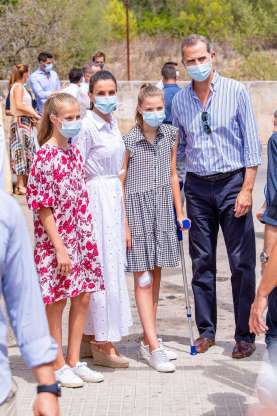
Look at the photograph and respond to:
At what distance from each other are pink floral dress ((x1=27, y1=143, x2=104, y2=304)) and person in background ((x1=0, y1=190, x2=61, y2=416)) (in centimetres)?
255

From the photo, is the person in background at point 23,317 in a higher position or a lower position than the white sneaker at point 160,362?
higher

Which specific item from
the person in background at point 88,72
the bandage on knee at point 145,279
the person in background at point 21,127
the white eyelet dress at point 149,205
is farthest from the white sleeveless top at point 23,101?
the bandage on knee at point 145,279

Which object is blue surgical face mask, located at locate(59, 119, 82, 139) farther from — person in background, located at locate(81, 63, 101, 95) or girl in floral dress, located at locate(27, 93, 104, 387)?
person in background, located at locate(81, 63, 101, 95)

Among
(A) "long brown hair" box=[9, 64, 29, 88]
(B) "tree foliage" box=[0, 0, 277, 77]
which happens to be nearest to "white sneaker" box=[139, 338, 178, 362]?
(A) "long brown hair" box=[9, 64, 29, 88]

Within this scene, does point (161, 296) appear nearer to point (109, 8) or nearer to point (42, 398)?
point (42, 398)

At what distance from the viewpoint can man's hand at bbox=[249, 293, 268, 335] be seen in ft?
14.5

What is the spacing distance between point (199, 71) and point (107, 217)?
3.70ft

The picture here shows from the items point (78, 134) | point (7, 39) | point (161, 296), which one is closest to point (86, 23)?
point (7, 39)

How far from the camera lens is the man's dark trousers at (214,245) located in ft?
21.4

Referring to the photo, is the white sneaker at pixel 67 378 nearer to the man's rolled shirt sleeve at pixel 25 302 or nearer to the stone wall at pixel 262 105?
the man's rolled shirt sleeve at pixel 25 302

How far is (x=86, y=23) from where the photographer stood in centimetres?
3117

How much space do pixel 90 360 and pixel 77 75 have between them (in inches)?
318

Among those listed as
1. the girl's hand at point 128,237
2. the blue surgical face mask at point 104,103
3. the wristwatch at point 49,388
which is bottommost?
the girl's hand at point 128,237

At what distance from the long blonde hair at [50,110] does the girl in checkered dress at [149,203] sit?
0.60 meters
